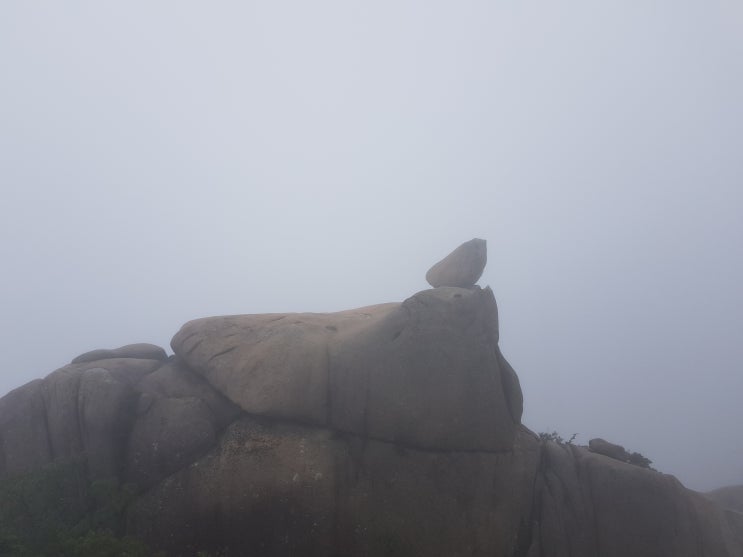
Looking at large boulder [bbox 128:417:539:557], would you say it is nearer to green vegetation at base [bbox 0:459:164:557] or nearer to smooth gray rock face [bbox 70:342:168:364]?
green vegetation at base [bbox 0:459:164:557]

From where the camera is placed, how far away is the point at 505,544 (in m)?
15.0

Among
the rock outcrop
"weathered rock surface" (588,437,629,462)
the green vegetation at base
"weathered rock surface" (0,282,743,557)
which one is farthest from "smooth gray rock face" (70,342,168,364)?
"weathered rock surface" (588,437,629,462)

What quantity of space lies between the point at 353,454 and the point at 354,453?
51 millimetres

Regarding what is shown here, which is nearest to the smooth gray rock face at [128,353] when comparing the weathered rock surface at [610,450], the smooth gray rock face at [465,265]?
the smooth gray rock face at [465,265]

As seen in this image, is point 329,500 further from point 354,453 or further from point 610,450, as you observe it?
point 610,450

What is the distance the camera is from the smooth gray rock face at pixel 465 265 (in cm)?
1997

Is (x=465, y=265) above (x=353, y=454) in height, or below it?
above

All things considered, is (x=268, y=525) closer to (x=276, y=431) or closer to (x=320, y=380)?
(x=276, y=431)

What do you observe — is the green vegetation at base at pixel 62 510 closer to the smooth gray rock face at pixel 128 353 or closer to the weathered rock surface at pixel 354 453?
the weathered rock surface at pixel 354 453

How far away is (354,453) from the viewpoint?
15.7 meters

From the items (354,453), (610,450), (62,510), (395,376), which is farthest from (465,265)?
(62,510)

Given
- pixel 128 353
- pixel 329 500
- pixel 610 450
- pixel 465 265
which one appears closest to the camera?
pixel 329 500

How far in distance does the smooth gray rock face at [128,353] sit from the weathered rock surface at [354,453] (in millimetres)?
918

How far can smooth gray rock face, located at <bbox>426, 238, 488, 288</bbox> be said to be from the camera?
1997cm
